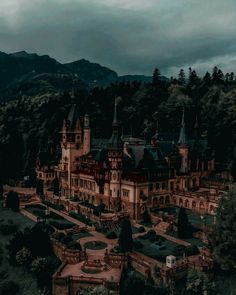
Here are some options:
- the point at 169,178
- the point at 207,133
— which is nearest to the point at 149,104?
the point at 207,133

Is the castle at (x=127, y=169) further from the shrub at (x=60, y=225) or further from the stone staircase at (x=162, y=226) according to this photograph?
the shrub at (x=60, y=225)

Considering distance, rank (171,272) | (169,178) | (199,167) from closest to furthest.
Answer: (171,272), (169,178), (199,167)

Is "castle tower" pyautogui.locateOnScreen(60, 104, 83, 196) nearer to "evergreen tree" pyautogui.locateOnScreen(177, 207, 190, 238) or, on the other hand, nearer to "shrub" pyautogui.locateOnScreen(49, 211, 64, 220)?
"shrub" pyautogui.locateOnScreen(49, 211, 64, 220)

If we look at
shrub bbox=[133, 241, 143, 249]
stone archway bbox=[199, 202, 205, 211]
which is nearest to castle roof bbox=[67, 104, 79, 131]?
stone archway bbox=[199, 202, 205, 211]

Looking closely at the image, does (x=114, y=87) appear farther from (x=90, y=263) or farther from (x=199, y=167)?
(x=90, y=263)

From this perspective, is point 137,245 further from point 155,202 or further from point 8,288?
point 155,202

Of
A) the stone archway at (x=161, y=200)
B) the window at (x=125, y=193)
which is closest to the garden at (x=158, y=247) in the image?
the window at (x=125, y=193)
